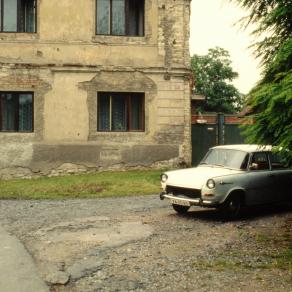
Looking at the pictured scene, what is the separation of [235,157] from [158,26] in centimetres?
874

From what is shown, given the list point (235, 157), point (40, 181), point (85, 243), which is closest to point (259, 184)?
point (235, 157)

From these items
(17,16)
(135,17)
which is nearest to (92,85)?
(135,17)

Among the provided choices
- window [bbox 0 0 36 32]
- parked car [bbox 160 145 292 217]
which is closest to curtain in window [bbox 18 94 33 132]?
window [bbox 0 0 36 32]

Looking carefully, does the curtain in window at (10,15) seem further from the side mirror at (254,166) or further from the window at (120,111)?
the side mirror at (254,166)

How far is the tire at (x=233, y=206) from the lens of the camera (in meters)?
9.40

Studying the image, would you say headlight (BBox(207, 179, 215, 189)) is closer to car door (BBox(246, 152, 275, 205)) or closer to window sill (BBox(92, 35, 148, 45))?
car door (BBox(246, 152, 275, 205))

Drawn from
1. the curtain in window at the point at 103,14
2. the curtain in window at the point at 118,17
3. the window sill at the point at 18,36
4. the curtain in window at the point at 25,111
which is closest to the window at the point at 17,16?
the window sill at the point at 18,36

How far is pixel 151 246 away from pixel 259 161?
4101 mm

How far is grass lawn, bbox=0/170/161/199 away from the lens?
43.8 feet

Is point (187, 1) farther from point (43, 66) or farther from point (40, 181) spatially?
point (40, 181)

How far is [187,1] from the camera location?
17906mm

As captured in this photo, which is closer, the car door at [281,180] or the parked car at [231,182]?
the parked car at [231,182]

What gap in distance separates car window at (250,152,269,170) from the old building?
739cm

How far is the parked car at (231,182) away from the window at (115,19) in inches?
323
